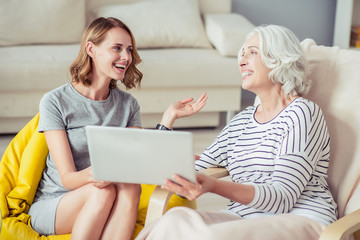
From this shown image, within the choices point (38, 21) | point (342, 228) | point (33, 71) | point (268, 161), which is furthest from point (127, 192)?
point (38, 21)

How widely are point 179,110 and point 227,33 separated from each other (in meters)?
1.98

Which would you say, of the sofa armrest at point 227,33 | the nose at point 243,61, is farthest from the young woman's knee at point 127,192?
the sofa armrest at point 227,33

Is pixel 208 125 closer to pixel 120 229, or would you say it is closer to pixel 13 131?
pixel 13 131

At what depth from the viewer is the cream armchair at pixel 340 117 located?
5.94ft

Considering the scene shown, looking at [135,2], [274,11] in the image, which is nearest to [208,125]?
[135,2]

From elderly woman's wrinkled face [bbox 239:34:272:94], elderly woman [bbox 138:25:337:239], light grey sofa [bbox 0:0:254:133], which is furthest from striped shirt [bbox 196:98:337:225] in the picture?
light grey sofa [bbox 0:0:254:133]

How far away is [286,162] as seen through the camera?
5.48ft

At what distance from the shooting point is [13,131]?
3.61 m

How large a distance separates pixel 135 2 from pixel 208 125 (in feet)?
3.59

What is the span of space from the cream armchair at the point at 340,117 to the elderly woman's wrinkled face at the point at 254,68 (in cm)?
25

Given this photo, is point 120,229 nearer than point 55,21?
Yes

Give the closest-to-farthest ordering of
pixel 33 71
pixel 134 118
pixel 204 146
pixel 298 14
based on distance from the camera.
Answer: pixel 134 118 → pixel 33 71 → pixel 204 146 → pixel 298 14

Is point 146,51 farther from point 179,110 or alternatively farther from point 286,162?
point 286,162

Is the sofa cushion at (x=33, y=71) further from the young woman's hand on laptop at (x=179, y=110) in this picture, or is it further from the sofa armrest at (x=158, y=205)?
the sofa armrest at (x=158, y=205)
